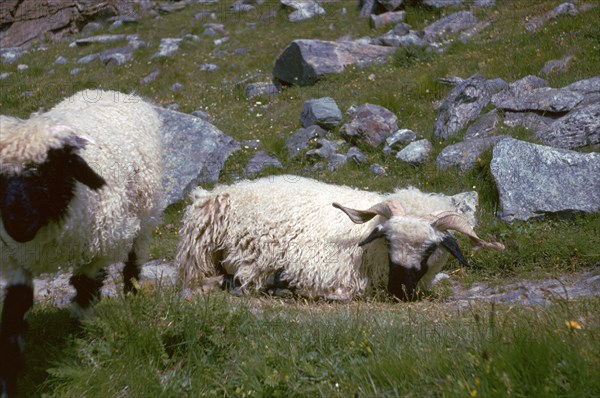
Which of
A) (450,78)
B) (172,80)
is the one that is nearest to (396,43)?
(450,78)

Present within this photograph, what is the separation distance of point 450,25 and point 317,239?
1147 centimetres

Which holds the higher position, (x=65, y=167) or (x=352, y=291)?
(x=65, y=167)

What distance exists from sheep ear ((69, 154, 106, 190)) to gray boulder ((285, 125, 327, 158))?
24.1 feet

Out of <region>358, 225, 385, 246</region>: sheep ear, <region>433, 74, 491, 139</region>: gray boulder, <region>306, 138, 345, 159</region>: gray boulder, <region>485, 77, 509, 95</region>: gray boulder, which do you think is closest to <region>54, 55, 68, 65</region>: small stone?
<region>306, 138, 345, 159</region>: gray boulder

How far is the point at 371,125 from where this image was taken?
12266 millimetres

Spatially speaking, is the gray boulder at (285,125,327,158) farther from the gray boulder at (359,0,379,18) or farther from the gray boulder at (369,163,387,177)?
the gray boulder at (359,0,379,18)

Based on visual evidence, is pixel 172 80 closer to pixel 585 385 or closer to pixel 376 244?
pixel 376 244

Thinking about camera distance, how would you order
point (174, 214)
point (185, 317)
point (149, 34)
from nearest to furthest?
Result: 1. point (185, 317)
2. point (174, 214)
3. point (149, 34)

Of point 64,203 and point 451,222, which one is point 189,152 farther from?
point 64,203

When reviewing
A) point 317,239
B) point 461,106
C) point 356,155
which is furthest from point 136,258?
point 461,106

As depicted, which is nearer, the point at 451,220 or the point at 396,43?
the point at 451,220

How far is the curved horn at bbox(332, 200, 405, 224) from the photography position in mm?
7691

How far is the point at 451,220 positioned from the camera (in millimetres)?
7582

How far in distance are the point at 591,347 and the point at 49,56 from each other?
70.4 ft
